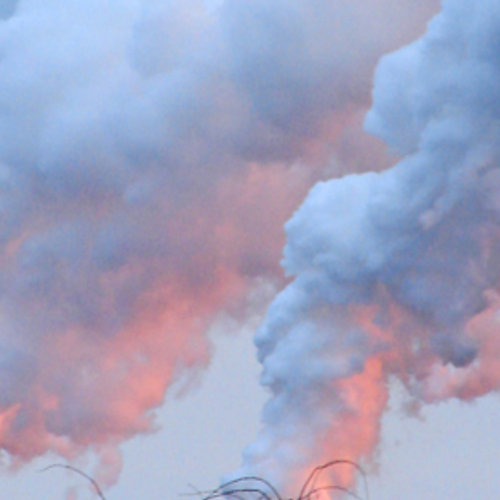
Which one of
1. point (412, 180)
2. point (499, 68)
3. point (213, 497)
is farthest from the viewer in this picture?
point (412, 180)

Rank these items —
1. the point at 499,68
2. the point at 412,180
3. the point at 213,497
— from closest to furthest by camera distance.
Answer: the point at 213,497 < the point at 499,68 < the point at 412,180

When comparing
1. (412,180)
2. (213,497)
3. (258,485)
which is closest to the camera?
(213,497)

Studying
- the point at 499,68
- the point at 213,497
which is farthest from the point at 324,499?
the point at 213,497

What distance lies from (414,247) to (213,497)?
105 feet

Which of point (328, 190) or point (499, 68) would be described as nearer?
point (499, 68)

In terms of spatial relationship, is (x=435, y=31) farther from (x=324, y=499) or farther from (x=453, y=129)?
(x=324, y=499)

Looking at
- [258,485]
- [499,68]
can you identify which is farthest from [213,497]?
[258,485]

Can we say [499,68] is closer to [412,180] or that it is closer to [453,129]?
[453,129]

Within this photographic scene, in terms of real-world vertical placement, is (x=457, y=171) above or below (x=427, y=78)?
below

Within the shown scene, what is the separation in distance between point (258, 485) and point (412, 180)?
15.1m

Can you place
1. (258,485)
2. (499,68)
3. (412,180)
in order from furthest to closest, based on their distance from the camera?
(258,485)
(412,180)
(499,68)

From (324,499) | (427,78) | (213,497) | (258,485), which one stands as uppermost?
(427,78)

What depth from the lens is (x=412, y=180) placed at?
1421 inches

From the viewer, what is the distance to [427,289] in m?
37.3
